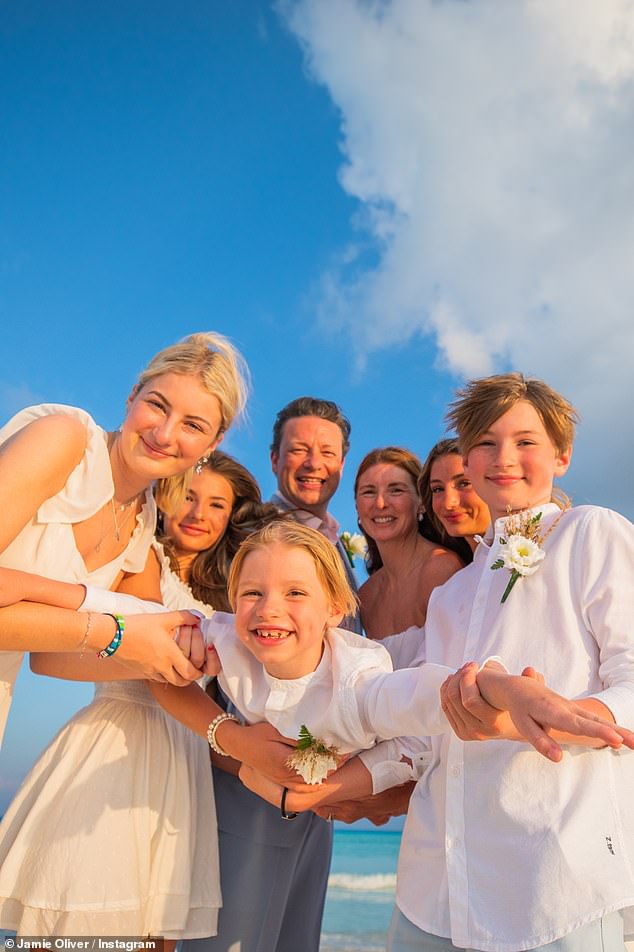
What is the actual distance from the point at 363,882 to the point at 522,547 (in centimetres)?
2882

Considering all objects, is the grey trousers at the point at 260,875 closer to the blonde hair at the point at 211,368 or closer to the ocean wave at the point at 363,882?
the blonde hair at the point at 211,368

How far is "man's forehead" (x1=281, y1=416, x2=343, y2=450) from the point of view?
6.54 meters

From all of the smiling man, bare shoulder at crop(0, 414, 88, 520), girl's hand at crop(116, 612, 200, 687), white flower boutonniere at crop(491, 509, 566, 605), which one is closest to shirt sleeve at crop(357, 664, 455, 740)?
white flower boutonniere at crop(491, 509, 566, 605)

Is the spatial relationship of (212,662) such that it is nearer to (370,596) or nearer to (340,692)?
(340,692)

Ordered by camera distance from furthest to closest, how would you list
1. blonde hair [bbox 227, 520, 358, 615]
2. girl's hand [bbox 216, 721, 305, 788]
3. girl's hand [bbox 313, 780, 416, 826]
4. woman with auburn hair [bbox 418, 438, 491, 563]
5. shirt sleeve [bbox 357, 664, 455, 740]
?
woman with auburn hair [bbox 418, 438, 491, 563] < blonde hair [bbox 227, 520, 358, 615] < girl's hand [bbox 313, 780, 416, 826] < girl's hand [bbox 216, 721, 305, 788] < shirt sleeve [bbox 357, 664, 455, 740]

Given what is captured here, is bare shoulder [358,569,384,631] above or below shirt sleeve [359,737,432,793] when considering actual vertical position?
above

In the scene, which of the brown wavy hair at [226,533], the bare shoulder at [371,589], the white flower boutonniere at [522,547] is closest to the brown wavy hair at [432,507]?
the bare shoulder at [371,589]

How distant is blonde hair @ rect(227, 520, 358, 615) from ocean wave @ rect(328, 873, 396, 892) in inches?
1024

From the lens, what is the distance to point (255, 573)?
407cm

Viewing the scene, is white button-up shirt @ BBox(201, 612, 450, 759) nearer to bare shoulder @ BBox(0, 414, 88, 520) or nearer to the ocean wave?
bare shoulder @ BBox(0, 414, 88, 520)

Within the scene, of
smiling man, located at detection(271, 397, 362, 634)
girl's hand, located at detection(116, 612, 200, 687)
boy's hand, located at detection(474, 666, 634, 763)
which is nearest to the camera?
boy's hand, located at detection(474, 666, 634, 763)

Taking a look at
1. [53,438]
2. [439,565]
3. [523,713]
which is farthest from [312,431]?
[523,713]

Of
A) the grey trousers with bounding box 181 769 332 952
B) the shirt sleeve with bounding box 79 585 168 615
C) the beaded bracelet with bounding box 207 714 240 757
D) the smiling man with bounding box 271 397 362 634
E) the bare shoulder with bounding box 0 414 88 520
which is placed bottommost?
the grey trousers with bounding box 181 769 332 952

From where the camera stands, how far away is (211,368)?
4.72 metres
